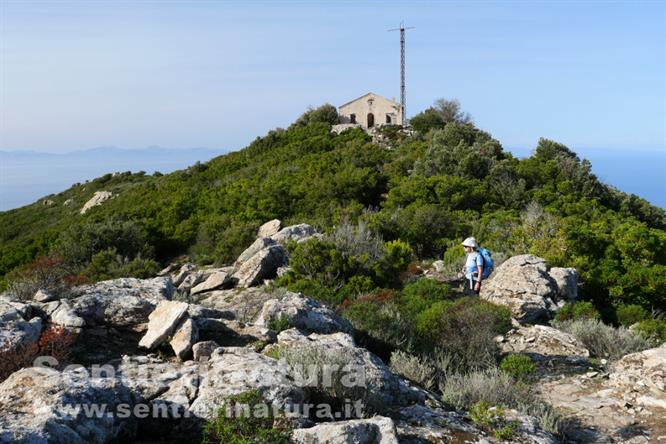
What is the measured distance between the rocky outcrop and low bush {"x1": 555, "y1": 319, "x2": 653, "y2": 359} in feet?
2.85

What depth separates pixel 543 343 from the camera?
849 centimetres

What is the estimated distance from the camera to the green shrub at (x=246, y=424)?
3764 millimetres

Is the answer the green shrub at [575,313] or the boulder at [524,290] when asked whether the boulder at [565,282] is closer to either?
the boulder at [524,290]

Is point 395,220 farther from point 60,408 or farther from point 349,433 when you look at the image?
point 60,408

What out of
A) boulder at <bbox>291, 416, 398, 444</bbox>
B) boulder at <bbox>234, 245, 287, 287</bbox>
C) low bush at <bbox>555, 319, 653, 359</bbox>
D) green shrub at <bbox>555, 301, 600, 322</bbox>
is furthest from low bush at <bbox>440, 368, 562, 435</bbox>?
boulder at <bbox>234, 245, 287, 287</bbox>

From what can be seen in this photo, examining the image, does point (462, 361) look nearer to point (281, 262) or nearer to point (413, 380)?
point (413, 380)

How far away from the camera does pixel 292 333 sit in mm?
6039

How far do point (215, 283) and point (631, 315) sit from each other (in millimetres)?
7815

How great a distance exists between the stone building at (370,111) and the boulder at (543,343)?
1417 inches

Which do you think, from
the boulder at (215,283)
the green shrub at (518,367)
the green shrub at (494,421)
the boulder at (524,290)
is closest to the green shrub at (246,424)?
the green shrub at (494,421)

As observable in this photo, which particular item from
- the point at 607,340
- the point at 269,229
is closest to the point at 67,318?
the point at 607,340

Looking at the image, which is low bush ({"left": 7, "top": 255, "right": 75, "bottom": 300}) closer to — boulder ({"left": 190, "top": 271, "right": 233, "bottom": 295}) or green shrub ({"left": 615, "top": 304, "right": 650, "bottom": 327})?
boulder ({"left": 190, "top": 271, "right": 233, "bottom": 295})

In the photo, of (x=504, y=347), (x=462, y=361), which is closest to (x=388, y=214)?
(x=504, y=347)

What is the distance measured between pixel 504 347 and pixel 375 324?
231 cm
